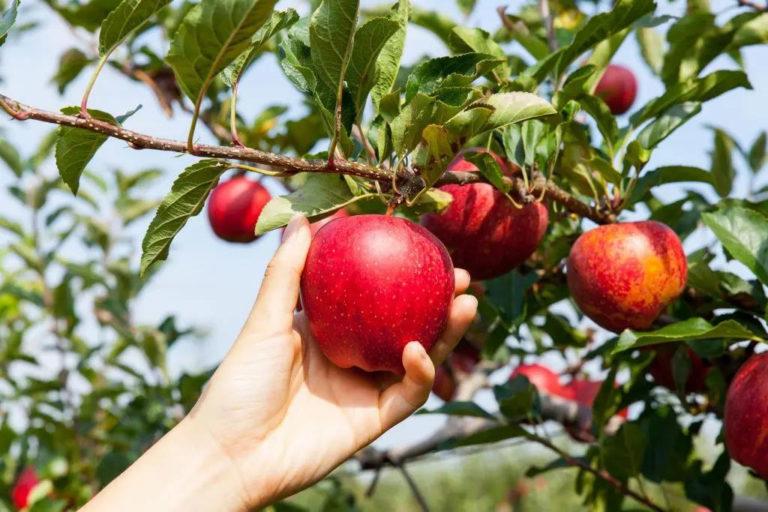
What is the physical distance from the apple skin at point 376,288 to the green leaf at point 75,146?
36cm

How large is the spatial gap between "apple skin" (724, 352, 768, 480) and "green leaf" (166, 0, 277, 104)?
99 cm

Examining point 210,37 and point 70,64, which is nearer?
point 210,37

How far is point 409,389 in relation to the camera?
142 cm

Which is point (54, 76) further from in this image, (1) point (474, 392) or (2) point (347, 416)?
(2) point (347, 416)

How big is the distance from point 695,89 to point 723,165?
71cm

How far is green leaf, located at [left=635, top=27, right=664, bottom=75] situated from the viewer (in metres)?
2.73

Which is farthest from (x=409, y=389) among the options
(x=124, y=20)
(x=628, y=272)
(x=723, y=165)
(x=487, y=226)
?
(x=723, y=165)

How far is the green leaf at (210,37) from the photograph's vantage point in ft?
3.49

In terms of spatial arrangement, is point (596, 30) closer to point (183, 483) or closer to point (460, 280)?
point (460, 280)

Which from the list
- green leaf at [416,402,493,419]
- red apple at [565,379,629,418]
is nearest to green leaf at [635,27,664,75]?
red apple at [565,379,629,418]

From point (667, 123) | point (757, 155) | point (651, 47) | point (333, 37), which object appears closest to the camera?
point (333, 37)

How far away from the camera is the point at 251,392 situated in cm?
143

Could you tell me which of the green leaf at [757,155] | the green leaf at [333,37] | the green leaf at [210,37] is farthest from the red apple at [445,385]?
the green leaf at [210,37]

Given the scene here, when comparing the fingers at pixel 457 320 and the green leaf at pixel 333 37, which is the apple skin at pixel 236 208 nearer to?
the fingers at pixel 457 320
